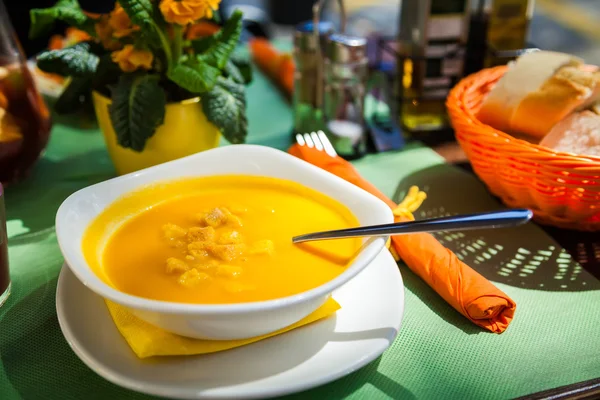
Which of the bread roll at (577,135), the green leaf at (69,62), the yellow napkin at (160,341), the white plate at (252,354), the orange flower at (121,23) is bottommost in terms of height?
the white plate at (252,354)

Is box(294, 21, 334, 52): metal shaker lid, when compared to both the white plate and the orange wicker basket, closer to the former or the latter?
the orange wicker basket

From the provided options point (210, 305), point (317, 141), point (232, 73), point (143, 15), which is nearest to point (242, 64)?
point (232, 73)

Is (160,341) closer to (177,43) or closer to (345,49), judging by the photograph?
(177,43)

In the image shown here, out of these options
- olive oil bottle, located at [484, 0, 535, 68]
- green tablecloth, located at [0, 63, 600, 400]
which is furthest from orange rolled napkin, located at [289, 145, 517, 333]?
olive oil bottle, located at [484, 0, 535, 68]

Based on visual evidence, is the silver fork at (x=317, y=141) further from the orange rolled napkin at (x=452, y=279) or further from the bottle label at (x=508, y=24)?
the bottle label at (x=508, y=24)

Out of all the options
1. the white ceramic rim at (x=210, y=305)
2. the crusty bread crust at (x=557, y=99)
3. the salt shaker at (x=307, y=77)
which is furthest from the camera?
the salt shaker at (x=307, y=77)

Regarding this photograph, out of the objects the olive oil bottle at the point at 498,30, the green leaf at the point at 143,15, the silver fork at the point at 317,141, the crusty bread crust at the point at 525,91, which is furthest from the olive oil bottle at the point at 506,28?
the green leaf at the point at 143,15

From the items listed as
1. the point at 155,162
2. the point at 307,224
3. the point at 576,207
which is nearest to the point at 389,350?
the point at 307,224

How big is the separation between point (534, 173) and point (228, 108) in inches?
23.1

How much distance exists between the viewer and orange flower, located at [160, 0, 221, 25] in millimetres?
1053

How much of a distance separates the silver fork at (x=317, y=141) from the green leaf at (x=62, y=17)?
1.68ft

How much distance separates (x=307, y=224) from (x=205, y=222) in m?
0.16

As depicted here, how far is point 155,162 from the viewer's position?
47.6 inches

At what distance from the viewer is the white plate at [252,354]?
68 cm
